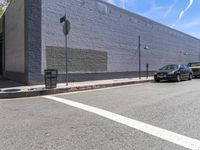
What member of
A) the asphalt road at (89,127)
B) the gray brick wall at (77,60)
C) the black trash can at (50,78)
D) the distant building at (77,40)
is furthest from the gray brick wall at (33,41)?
the asphalt road at (89,127)

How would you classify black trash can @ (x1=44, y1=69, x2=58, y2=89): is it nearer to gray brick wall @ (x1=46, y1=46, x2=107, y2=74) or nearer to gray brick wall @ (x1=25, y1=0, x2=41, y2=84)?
gray brick wall @ (x1=25, y1=0, x2=41, y2=84)

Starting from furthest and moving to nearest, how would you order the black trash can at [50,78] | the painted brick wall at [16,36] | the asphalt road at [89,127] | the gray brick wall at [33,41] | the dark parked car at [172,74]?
the dark parked car at [172,74] → the painted brick wall at [16,36] → the gray brick wall at [33,41] → the black trash can at [50,78] → the asphalt road at [89,127]

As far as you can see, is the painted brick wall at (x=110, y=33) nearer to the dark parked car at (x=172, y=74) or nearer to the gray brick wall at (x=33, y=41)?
the gray brick wall at (x=33, y=41)

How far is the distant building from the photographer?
13.6 metres

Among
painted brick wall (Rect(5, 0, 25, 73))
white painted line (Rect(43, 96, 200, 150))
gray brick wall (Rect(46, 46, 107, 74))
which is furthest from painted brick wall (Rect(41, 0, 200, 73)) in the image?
white painted line (Rect(43, 96, 200, 150))

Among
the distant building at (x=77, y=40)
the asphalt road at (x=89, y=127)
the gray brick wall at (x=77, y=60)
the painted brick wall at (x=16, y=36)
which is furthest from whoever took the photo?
the painted brick wall at (x=16, y=36)

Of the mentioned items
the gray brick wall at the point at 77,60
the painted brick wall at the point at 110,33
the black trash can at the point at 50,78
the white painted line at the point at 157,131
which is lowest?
the white painted line at the point at 157,131

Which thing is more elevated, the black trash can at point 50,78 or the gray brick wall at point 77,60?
the gray brick wall at point 77,60

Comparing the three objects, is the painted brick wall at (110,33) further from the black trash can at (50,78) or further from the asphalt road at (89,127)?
the asphalt road at (89,127)

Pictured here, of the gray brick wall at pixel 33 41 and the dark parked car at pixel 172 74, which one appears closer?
the gray brick wall at pixel 33 41

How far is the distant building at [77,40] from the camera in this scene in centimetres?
1361

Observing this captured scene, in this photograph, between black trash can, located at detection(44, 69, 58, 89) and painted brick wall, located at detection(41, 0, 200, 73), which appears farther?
painted brick wall, located at detection(41, 0, 200, 73)

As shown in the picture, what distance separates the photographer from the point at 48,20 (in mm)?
14266

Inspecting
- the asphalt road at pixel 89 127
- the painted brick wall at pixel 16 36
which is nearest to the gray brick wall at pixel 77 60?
the painted brick wall at pixel 16 36
